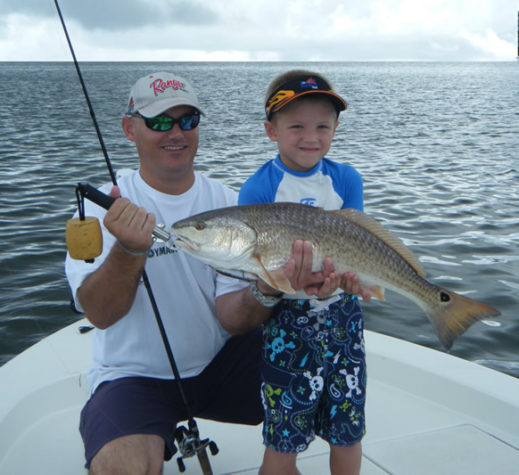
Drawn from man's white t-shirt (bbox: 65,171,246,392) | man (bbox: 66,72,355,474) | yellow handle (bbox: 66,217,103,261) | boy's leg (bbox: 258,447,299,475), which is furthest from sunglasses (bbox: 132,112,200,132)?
boy's leg (bbox: 258,447,299,475)

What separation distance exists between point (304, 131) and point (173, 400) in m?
1.58

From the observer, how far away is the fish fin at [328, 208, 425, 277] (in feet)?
8.19

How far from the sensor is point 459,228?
9406mm

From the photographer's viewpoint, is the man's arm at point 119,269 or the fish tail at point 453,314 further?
the fish tail at point 453,314

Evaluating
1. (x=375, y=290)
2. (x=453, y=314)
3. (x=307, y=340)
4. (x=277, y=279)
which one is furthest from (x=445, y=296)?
(x=277, y=279)

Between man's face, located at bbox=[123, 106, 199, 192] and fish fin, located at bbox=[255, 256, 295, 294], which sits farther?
man's face, located at bbox=[123, 106, 199, 192]

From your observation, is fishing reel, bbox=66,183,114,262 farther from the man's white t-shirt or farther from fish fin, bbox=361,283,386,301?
fish fin, bbox=361,283,386,301

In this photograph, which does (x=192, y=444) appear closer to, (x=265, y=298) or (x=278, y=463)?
(x=278, y=463)

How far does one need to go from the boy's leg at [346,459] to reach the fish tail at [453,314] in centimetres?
70

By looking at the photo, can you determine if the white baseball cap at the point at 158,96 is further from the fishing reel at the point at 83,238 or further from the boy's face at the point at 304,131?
the fishing reel at the point at 83,238

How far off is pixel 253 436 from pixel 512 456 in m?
1.59

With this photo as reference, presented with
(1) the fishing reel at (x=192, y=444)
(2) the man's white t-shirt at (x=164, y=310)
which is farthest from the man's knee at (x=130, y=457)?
(2) the man's white t-shirt at (x=164, y=310)

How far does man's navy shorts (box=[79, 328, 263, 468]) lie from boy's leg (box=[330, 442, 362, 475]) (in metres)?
0.52

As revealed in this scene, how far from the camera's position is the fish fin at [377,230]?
8.19 ft
